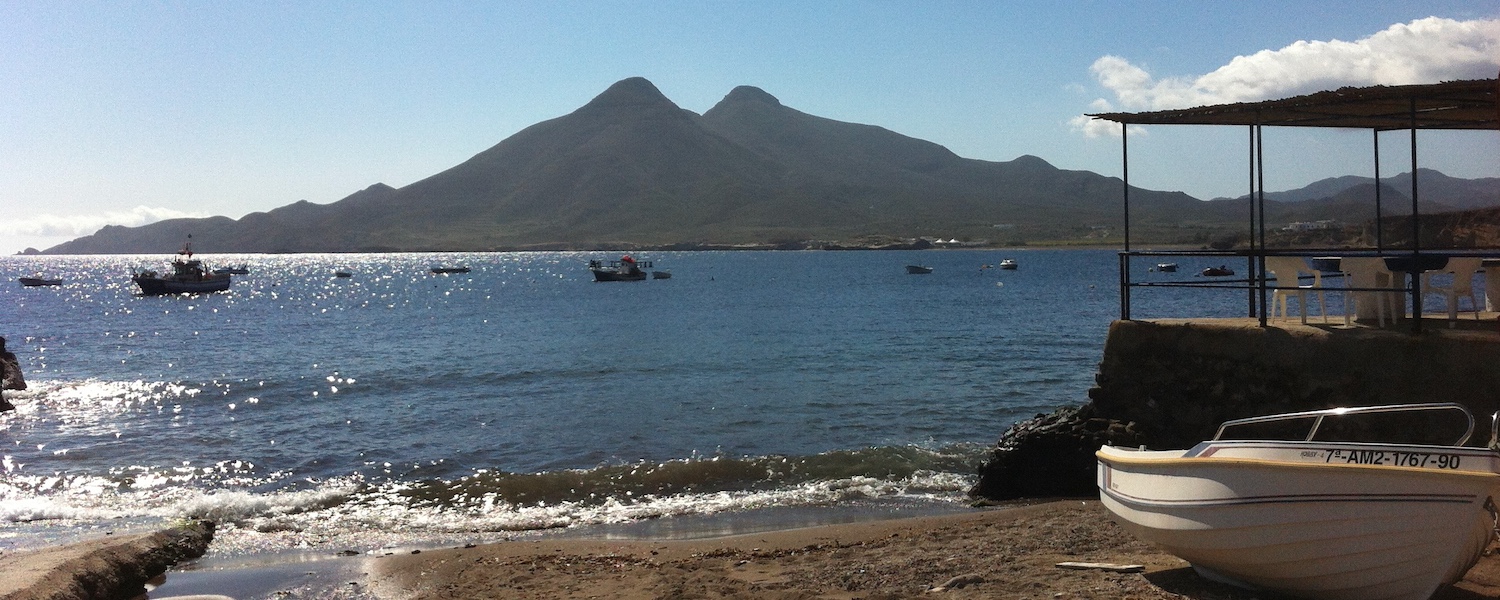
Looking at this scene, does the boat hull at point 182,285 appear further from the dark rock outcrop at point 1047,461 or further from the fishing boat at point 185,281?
the dark rock outcrop at point 1047,461

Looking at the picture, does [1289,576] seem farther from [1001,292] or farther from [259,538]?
[1001,292]

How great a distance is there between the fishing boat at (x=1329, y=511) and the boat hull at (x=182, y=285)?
92149 mm

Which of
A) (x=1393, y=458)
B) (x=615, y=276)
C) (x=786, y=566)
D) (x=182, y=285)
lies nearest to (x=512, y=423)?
(x=786, y=566)

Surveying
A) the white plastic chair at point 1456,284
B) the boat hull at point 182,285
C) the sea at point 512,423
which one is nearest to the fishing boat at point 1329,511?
the white plastic chair at point 1456,284

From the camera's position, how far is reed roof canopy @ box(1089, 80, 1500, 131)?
405 inches

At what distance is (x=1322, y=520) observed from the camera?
7.02 meters

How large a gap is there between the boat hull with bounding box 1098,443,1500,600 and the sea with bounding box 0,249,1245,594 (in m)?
5.93

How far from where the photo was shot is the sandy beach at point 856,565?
27.4ft

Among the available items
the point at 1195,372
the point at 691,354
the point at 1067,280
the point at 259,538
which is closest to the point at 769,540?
the point at 1195,372

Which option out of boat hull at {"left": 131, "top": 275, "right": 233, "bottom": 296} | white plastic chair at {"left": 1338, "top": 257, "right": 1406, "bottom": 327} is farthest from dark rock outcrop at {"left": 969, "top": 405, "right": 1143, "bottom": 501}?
boat hull at {"left": 131, "top": 275, "right": 233, "bottom": 296}

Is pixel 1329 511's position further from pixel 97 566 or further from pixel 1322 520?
pixel 97 566

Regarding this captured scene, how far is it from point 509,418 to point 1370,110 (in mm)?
16374

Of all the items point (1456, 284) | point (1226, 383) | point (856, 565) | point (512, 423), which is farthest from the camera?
point (512, 423)

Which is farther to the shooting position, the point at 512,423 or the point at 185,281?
the point at 185,281
